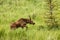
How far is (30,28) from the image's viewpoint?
6.35 m

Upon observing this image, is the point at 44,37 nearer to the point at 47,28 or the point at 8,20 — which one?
the point at 47,28

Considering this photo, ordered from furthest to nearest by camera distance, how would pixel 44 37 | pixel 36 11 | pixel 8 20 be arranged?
pixel 36 11
pixel 8 20
pixel 44 37

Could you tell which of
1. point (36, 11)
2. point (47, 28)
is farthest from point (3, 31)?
point (36, 11)

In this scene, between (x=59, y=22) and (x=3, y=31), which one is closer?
(x=3, y=31)

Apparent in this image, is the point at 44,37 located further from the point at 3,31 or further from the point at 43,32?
the point at 3,31

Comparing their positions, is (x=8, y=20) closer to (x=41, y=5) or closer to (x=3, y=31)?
(x=3, y=31)

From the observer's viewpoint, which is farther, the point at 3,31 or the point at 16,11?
the point at 16,11

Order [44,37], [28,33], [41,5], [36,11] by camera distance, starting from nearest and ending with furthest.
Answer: [44,37] → [28,33] → [36,11] → [41,5]

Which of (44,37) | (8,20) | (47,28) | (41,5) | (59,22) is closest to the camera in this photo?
(44,37)

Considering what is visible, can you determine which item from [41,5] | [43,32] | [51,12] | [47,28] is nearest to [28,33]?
[43,32]

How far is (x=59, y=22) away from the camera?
22.3 ft

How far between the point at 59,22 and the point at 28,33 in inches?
54.3

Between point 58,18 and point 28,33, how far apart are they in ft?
4.57

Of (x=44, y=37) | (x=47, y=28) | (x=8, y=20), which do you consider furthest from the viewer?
(x=8, y=20)
